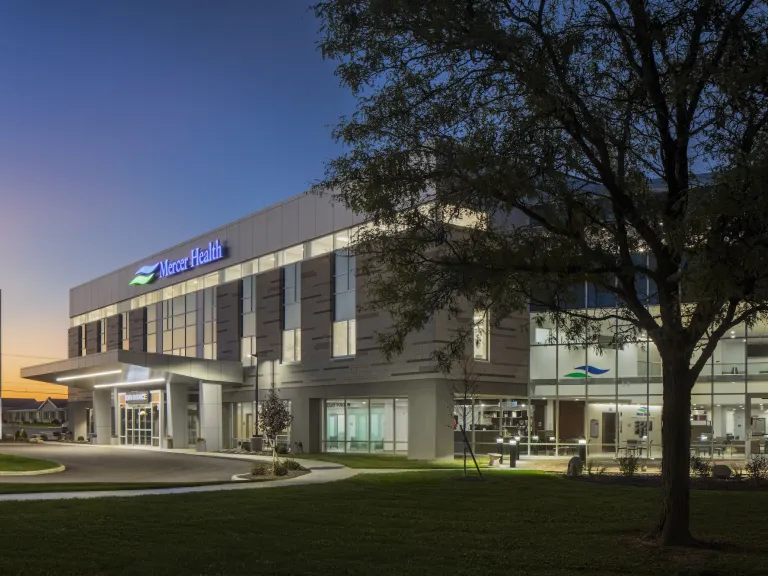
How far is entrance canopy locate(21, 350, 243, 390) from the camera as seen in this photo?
47.0 metres

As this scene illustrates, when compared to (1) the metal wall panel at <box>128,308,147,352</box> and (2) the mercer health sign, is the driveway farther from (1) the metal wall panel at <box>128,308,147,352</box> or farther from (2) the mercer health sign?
(1) the metal wall panel at <box>128,308,147,352</box>

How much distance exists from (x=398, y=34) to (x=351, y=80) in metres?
1.06

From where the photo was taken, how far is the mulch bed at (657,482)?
2311 cm

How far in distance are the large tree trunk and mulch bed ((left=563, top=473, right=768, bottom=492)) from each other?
10222mm

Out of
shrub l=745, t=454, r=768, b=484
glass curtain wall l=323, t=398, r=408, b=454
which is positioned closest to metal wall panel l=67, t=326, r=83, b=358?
glass curtain wall l=323, t=398, r=408, b=454

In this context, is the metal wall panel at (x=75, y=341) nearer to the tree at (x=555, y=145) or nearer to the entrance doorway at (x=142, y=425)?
the entrance doorway at (x=142, y=425)

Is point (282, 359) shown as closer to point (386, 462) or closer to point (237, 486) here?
point (386, 462)

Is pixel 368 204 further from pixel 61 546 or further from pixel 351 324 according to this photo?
pixel 351 324

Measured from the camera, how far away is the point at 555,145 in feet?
44.7

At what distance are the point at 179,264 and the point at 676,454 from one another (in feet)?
166

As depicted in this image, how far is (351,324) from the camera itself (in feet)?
148

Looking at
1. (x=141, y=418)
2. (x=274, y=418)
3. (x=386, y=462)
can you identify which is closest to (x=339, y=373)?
(x=386, y=462)

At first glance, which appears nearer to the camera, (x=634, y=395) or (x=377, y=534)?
(x=377, y=534)

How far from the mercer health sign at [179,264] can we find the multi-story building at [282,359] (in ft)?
0.40
